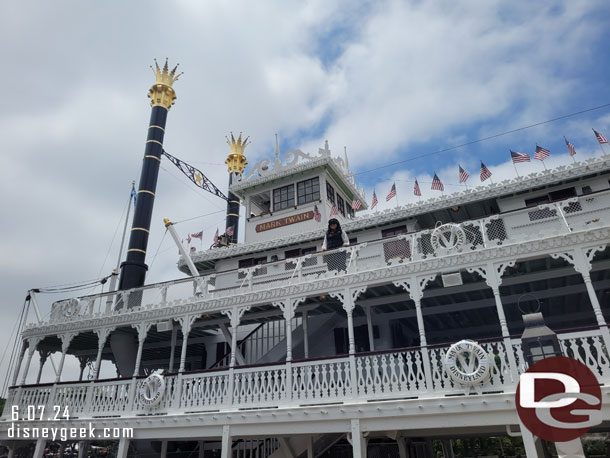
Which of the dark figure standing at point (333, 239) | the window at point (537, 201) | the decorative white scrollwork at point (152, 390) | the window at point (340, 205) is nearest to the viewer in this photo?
the decorative white scrollwork at point (152, 390)

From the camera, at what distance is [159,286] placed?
17062 millimetres

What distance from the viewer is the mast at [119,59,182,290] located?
24.4m

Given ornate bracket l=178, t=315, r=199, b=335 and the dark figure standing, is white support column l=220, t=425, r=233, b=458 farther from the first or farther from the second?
the dark figure standing

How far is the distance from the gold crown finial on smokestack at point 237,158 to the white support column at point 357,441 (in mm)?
34926

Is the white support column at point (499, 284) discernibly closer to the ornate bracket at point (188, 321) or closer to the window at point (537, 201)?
the window at point (537, 201)

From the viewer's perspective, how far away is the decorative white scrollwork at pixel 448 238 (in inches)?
491

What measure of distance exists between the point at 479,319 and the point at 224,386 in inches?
415

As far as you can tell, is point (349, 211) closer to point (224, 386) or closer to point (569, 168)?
point (569, 168)

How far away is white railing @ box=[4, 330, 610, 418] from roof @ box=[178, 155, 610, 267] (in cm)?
601

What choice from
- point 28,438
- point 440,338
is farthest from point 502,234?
point 28,438

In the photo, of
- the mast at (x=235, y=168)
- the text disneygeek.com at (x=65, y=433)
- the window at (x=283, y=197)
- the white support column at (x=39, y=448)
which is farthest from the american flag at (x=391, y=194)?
the mast at (x=235, y=168)

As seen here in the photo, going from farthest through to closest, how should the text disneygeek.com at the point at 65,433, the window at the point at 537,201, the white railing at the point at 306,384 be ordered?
the window at the point at 537,201 → the text disneygeek.com at the point at 65,433 → the white railing at the point at 306,384

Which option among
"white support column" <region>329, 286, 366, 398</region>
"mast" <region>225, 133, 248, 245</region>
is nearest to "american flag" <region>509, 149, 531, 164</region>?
"white support column" <region>329, 286, 366, 398</region>

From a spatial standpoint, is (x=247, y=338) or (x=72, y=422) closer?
(x=72, y=422)
